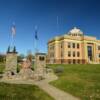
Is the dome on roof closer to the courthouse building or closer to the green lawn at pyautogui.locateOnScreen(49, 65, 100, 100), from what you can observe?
the courthouse building

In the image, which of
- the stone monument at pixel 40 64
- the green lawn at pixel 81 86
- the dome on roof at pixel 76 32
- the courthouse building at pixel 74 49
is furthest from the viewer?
the dome on roof at pixel 76 32

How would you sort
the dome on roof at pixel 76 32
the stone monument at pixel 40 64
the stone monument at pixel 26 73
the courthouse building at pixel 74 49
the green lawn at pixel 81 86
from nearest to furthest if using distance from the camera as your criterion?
the green lawn at pixel 81 86
the stone monument at pixel 26 73
the stone monument at pixel 40 64
the courthouse building at pixel 74 49
the dome on roof at pixel 76 32

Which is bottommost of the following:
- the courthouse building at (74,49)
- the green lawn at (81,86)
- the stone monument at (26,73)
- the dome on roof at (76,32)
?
the green lawn at (81,86)

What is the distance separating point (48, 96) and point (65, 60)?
201 ft

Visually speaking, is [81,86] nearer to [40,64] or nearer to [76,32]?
[40,64]

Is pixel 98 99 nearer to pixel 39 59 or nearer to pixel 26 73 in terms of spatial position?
pixel 26 73

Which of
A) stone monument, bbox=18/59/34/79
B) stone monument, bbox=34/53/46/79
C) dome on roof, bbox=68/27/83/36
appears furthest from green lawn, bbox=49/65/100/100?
dome on roof, bbox=68/27/83/36

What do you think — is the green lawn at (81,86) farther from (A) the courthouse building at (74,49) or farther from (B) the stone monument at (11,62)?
(A) the courthouse building at (74,49)

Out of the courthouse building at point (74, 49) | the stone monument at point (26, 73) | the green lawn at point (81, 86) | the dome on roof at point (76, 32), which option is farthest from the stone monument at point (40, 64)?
the dome on roof at point (76, 32)

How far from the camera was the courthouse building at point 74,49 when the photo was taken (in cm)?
7388

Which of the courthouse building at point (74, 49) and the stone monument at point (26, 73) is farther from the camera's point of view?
the courthouse building at point (74, 49)

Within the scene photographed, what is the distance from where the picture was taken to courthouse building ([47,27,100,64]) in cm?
7388

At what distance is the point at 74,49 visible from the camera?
75.4 m

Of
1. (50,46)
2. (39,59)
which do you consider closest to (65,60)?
(50,46)
